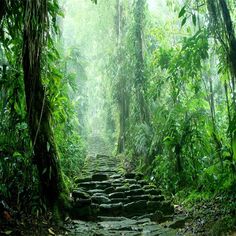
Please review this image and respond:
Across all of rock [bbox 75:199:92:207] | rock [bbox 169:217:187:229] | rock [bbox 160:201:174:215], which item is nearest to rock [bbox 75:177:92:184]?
rock [bbox 75:199:92:207]

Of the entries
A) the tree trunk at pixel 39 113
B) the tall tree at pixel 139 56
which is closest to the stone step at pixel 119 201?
the tree trunk at pixel 39 113

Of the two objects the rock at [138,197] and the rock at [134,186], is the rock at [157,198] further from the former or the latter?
the rock at [134,186]

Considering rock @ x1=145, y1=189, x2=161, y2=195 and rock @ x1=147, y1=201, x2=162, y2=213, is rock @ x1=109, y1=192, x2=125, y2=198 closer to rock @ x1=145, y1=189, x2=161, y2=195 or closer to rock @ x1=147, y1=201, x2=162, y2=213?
rock @ x1=145, y1=189, x2=161, y2=195

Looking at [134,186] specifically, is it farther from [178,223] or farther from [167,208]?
[178,223]

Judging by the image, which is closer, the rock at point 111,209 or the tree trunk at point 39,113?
the tree trunk at point 39,113

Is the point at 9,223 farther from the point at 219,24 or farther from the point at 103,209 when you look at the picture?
the point at 219,24

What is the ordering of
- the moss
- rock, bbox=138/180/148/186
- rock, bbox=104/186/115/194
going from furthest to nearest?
rock, bbox=138/180/148/186, rock, bbox=104/186/115/194, the moss

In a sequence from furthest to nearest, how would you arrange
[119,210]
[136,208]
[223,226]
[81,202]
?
[136,208]
[119,210]
[81,202]
[223,226]

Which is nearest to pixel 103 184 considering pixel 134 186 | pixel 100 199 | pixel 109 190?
pixel 109 190

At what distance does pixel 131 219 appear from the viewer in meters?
5.23

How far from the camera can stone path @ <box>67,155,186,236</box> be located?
456 centimetres

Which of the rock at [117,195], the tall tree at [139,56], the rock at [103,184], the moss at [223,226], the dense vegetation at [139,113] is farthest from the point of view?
the tall tree at [139,56]

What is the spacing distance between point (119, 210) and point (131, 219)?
32 centimetres

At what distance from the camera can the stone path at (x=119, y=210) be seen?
4559mm
